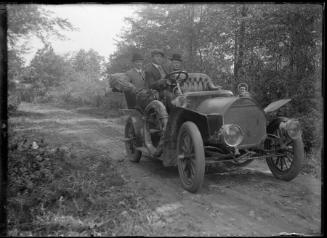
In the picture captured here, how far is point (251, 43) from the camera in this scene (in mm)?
9422

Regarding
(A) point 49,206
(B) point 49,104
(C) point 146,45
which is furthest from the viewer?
(B) point 49,104

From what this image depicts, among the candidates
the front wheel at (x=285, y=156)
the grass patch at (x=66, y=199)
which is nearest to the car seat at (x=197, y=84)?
the front wheel at (x=285, y=156)

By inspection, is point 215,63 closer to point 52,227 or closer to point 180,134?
point 180,134

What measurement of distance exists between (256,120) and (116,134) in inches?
234

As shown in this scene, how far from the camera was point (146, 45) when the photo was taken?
12.1 meters

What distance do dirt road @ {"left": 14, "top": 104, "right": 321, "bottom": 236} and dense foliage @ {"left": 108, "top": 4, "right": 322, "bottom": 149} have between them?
2.45 m

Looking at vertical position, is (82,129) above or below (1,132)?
below

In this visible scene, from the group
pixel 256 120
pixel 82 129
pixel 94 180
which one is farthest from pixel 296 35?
pixel 82 129

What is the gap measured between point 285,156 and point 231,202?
142cm

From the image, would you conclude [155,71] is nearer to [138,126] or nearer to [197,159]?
[138,126]

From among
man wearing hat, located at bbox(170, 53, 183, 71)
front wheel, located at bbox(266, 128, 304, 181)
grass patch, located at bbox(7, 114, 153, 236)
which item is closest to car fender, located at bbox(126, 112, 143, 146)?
grass patch, located at bbox(7, 114, 153, 236)

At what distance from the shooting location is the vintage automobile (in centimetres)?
473

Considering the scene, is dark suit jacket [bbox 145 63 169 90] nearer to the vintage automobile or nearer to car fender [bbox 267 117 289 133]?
the vintage automobile

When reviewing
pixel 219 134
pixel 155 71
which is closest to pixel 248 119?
pixel 219 134
